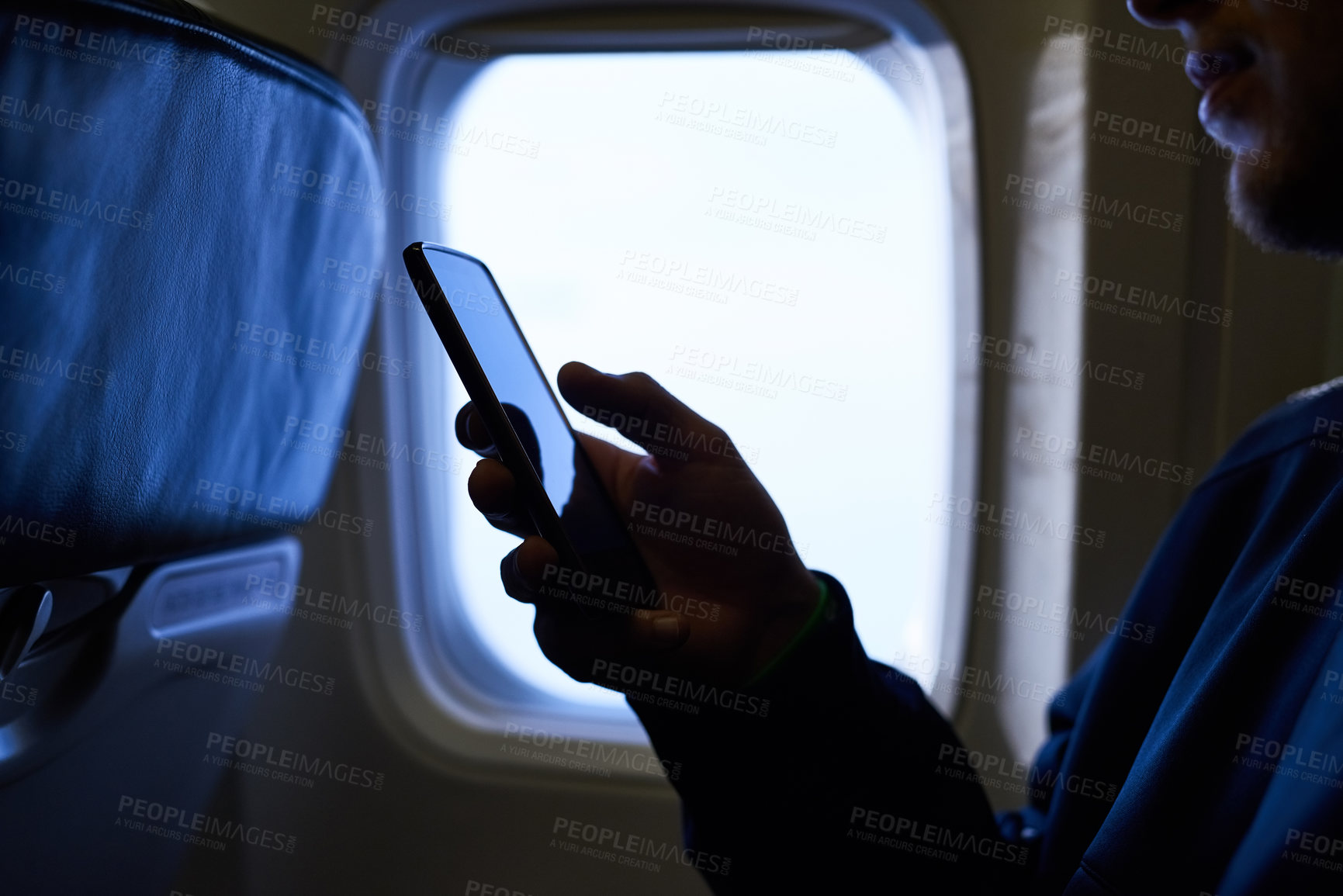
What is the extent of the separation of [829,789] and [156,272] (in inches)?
30.7

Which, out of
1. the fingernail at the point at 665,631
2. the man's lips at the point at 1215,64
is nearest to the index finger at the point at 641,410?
the fingernail at the point at 665,631

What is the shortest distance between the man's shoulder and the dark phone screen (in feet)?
2.19

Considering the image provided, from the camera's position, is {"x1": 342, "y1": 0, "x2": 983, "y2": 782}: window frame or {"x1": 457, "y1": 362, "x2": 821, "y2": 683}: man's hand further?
{"x1": 342, "y1": 0, "x2": 983, "y2": 782}: window frame

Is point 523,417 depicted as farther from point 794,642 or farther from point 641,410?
point 794,642

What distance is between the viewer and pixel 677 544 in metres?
0.89

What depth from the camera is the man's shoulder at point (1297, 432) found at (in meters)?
0.75

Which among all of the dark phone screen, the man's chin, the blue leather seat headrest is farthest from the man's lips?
the blue leather seat headrest

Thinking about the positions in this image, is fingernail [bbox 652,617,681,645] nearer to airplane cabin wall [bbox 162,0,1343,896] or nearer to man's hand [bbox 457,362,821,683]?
man's hand [bbox 457,362,821,683]

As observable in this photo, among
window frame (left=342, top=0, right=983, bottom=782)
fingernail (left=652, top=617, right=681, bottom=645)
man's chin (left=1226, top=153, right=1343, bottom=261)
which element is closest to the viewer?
fingernail (left=652, top=617, right=681, bottom=645)

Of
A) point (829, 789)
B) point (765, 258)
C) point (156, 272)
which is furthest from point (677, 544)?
point (765, 258)

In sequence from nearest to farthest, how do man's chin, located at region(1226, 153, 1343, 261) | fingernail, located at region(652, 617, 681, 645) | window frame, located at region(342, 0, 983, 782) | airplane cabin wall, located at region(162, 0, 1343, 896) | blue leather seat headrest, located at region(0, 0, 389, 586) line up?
blue leather seat headrest, located at region(0, 0, 389, 586) < fingernail, located at region(652, 617, 681, 645) < man's chin, located at region(1226, 153, 1343, 261) < airplane cabin wall, located at region(162, 0, 1343, 896) < window frame, located at region(342, 0, 983, 782)

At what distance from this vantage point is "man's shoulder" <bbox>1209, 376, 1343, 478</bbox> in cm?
75

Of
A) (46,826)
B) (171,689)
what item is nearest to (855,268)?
(171,689)

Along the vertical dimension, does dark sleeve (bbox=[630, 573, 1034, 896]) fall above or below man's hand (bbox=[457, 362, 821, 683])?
below
